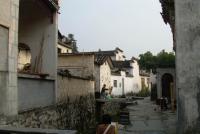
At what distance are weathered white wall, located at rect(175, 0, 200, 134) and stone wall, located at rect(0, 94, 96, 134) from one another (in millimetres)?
3398

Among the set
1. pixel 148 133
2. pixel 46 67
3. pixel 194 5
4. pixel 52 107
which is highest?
pixel 194 5

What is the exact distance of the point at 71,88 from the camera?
1628 centimetres

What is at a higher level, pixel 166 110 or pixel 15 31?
pixel 15 31

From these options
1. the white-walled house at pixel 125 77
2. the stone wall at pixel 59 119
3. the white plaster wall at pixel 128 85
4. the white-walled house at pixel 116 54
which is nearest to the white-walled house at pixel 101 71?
the white-walled house at pixel 125 77

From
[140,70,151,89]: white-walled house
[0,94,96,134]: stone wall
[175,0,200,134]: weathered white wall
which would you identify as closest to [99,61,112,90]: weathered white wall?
[0,94,96,134]: stone wall

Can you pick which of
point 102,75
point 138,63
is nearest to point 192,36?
point 102,75

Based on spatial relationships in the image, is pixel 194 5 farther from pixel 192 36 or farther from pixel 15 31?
pixel 15 31

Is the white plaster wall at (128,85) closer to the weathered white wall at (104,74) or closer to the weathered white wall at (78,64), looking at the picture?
the weathered white wall at (104,74)

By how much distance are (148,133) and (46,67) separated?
4.11 meters

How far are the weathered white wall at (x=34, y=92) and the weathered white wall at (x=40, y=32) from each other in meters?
0.60

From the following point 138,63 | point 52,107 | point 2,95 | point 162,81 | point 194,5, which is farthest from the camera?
point 138,63

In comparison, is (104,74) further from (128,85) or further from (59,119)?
(59,119)

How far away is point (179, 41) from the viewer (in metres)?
10.7

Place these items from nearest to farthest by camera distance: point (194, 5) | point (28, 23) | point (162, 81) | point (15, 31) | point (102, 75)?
point (15, 31) → point (194, 5) → point (28, 23) → point (162, 81) → point (102, 75)
